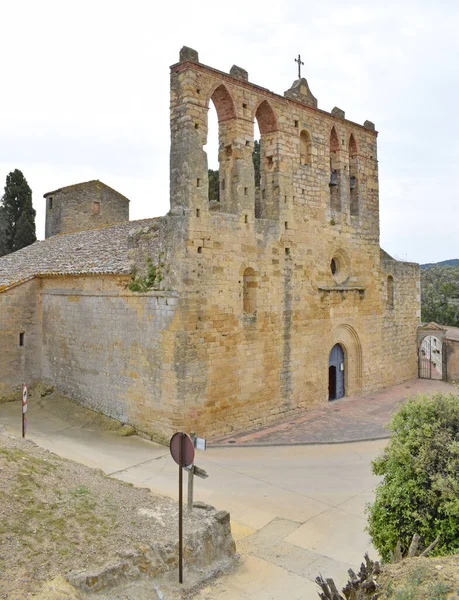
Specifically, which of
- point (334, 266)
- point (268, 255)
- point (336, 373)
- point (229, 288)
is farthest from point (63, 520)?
point (334, 266)

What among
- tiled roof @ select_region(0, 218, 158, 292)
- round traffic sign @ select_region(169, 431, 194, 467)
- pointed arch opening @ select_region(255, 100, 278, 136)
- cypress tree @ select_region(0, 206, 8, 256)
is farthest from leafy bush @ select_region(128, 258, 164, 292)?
cypress tree @ select_region(0, 206, 8, 256)

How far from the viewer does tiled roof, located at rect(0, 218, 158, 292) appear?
1380 cm

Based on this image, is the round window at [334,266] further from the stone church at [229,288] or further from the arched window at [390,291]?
the arched window at [390,291]

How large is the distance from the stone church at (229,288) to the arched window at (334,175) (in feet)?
0.16

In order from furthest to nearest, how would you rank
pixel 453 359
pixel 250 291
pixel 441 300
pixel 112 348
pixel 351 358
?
pixel 441 300
pixel 453 359
pixel 351 358
pixel 250 291
pixel 112 348

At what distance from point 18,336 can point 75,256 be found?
3102mm

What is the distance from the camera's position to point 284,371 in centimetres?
1401

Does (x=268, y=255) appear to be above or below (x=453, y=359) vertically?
above

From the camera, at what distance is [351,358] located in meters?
16.9

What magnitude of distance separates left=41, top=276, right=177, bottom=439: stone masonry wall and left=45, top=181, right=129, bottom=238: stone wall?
872 centimetres

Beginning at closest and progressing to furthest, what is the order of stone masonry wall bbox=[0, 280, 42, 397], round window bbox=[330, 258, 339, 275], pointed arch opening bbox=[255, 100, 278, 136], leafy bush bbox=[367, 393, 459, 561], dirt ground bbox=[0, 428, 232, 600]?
dirt ground bbox=[0, 428, 232, 600]
leafy bush bbox=[367, 393, 459, 561]
pointed arch opening bbox=[255, 100, 278, 136]
stone masonry wall bbox=[0, 280, 42, 397]
round window bbox=[330, 258, 339, 275]

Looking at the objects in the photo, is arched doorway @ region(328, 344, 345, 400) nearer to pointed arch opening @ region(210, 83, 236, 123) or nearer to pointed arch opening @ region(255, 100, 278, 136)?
pointed arch opening @ region(255, 100, 278, 136)

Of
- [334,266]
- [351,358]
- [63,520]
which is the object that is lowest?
[63,520]

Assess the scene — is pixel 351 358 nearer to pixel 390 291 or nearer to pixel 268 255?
pixel 390 291
